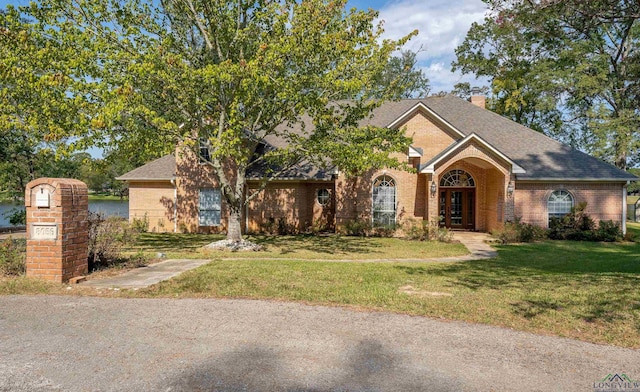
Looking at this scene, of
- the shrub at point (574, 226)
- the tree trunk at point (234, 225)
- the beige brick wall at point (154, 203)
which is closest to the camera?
the tree trunk at point (234, 225)

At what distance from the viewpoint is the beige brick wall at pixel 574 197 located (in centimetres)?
1809

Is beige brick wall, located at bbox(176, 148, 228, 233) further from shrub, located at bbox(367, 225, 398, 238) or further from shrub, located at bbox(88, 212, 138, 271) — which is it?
shrub, located at bbox(88, 212, 138, 271)

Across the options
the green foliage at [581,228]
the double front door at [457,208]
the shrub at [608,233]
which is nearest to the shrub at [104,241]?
the double front door at [457,208]

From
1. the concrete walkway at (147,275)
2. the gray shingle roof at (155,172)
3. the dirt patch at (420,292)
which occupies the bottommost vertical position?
the dirt patch at (420,292)

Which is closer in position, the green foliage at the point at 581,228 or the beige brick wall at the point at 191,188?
the green foliage at the point at 581,228

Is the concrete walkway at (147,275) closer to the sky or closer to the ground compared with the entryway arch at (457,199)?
closer to the ground

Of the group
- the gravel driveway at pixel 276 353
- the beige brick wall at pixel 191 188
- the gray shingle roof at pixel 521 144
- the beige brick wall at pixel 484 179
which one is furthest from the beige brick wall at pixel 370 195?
the gravel driveway at pixel 276 353

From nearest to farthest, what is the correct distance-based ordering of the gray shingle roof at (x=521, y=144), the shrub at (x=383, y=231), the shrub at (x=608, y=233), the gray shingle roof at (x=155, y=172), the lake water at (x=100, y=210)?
the lake water at (x=100, y=210) → the shrub at (x=608, y=233) → the gray shingle roof at (x=521, y=144) → the shrub at (x=383, y=231) → the gray shingle roof at (x=155, y=172)

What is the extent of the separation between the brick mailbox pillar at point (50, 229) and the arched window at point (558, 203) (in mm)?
18853

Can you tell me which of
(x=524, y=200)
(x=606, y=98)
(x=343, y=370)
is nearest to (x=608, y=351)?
(x=343, y=370)

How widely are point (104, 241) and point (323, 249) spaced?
726cm

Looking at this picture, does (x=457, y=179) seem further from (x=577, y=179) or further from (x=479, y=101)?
(x=479, y=101)

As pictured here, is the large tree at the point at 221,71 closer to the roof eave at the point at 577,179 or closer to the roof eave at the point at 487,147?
the roof eave at the point at 487,147

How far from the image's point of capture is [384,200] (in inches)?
741
